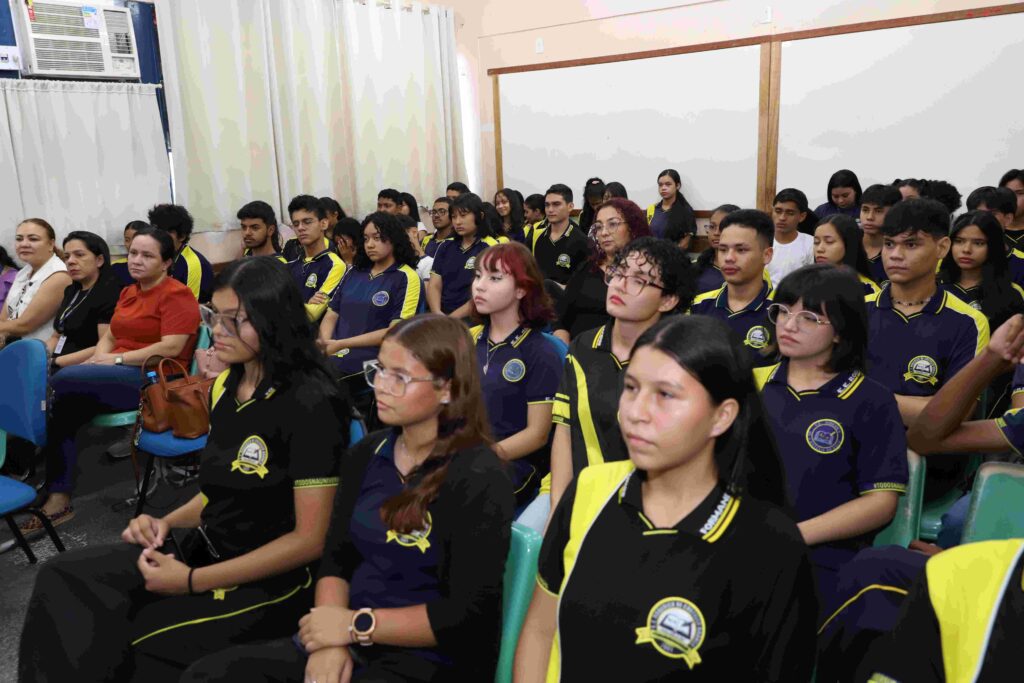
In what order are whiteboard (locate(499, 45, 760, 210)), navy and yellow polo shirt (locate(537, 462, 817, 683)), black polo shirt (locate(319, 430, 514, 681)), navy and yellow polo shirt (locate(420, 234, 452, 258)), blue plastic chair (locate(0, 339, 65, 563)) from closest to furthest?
navy and yellow polo shirt (locate(537, 462, 817, 683))
black polo shirt (locate(319, 430, 514, 681))
blue plastic chair (locate(0, 339, 65, 563))
navy and yellow polo shirt (locate(420, 234, 452, 258))
whiteboard (locate(499, 45, 760, 210))

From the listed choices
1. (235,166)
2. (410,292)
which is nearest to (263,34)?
(235,166)

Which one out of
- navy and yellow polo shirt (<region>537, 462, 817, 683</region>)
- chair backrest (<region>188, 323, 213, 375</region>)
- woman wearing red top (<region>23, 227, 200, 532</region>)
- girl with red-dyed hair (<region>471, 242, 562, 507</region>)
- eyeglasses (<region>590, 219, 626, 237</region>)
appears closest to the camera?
navy and yellow polo shirt (<region>537, 462, 817, 683</region>)

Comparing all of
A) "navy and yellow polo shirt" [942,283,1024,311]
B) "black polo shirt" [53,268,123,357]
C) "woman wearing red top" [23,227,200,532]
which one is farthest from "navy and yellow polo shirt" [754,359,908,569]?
"black polo shirt" [53,268,123,357]

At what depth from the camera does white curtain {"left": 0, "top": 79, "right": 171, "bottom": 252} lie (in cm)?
446

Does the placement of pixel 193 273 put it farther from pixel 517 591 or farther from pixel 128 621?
pixel 517 591

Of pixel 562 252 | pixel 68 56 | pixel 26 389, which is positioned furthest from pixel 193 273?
pixel 562 252

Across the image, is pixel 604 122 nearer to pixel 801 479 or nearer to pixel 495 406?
pixel 495 406

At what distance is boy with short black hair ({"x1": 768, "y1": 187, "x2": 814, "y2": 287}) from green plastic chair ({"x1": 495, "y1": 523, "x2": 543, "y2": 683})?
3.02 metres

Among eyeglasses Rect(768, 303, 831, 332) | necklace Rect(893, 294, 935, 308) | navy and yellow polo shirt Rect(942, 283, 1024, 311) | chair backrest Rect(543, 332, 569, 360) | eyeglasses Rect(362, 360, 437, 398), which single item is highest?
eyeglasses Rect(768, 303, 831, 332)

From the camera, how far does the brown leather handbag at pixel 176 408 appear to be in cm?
278

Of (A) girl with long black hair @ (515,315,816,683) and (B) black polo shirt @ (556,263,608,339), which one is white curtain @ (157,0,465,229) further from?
(A) girl with long black hair @ (515,315,816,683)

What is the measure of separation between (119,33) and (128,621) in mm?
4467

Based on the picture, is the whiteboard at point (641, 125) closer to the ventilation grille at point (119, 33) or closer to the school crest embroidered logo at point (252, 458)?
the ventilation grille at point (119, 33)

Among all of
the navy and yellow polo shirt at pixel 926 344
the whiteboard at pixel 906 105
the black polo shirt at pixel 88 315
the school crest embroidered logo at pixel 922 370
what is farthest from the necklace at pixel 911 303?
the whiteboard at pixel 906 105
